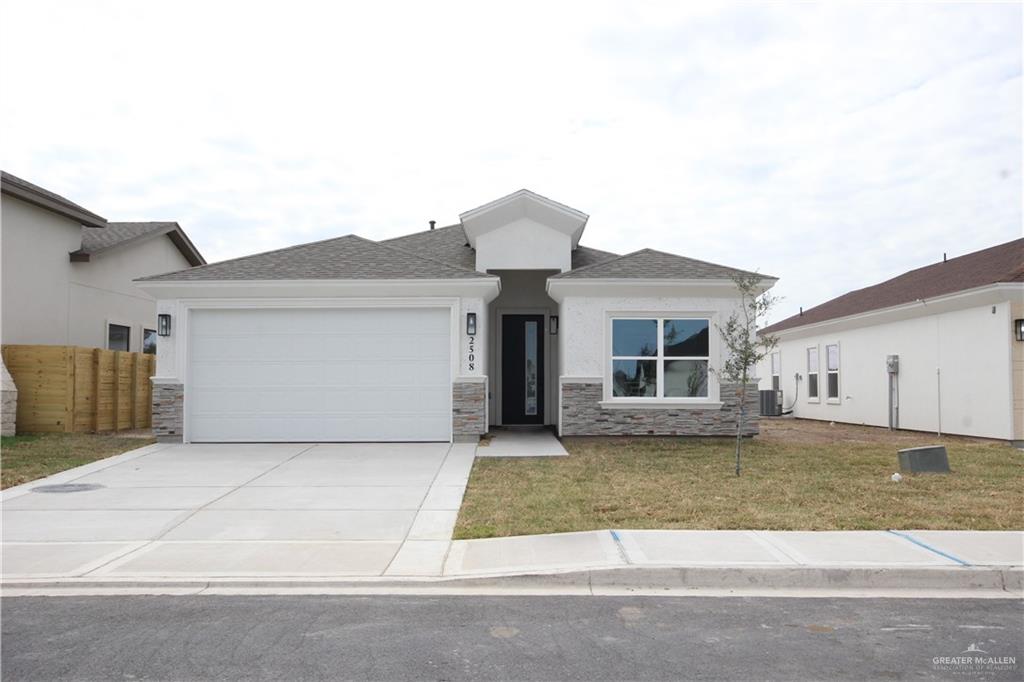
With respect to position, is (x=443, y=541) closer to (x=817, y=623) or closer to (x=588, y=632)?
(x=588, y=632)

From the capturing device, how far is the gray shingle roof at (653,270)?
14352 millimetres

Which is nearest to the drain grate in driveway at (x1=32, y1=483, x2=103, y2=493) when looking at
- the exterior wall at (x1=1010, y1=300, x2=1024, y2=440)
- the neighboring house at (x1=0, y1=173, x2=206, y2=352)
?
the neighboring house at (x1=0, y1=173, x2=206, y2=352)

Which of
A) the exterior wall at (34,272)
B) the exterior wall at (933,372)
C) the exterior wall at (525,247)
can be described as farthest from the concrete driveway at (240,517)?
the exterior wall at (933,372)

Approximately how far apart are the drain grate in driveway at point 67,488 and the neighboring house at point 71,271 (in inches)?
316

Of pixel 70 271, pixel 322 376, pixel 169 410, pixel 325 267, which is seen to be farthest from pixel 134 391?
pixel 325 267

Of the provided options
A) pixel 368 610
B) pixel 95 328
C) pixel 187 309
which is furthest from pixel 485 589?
pixel 95 328

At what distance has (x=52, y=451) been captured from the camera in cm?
1301

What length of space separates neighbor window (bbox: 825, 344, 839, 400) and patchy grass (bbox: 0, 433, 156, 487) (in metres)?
18.0

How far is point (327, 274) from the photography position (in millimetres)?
14117

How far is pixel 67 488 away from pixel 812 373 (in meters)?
20.7

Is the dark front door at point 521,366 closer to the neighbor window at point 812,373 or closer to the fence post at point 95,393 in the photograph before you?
the fence post at point 95,393

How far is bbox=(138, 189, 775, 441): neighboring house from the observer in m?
14.1

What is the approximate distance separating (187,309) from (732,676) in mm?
12560

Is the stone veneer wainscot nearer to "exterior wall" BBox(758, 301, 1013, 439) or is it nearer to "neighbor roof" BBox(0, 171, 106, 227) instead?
"exterior wall" BBox(758, 301, 1013, 439)
